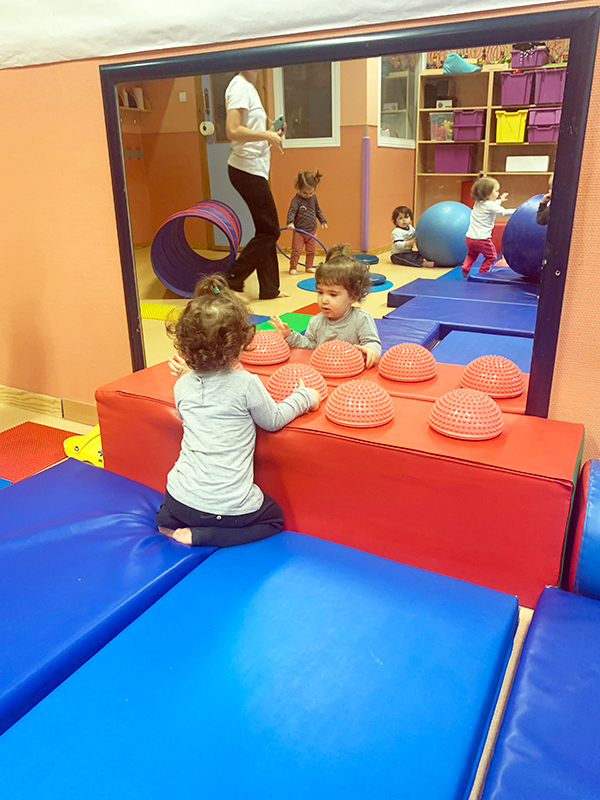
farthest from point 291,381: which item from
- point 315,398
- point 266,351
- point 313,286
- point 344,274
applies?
point 313,286

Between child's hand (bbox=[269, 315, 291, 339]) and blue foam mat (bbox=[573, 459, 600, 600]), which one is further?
child's hand (bbox=[269, 315, 291, 339])

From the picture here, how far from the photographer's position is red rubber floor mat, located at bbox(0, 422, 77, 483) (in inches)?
98.5

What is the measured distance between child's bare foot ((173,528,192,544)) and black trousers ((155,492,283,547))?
13 millimetres

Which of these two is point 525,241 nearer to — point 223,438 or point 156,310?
point 156,310

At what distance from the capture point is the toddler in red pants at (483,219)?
4.27m

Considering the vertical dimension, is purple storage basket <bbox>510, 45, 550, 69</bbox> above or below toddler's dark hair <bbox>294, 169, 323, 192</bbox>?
above

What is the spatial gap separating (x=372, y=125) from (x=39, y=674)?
5.32 meters

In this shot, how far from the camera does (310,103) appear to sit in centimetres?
528

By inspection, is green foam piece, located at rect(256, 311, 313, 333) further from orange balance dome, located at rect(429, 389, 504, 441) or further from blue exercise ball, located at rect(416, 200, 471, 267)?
orange balance dome, located at rect(429, 389, 504, 441)

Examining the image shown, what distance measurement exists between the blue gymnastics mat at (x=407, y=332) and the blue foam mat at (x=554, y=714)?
1.78 m

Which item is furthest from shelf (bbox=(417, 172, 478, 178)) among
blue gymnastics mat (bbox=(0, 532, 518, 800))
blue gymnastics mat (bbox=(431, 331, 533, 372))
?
blue gymnastics mat (bbox=(0, 532, 518, 800))

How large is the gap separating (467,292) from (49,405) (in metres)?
2.64

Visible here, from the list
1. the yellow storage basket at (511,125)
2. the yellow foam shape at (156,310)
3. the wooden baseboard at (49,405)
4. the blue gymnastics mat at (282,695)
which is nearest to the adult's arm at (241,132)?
the yellow foam shape at (156,310)

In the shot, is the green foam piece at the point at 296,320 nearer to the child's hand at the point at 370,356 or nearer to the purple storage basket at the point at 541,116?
the child's hand at the point at 370,356
